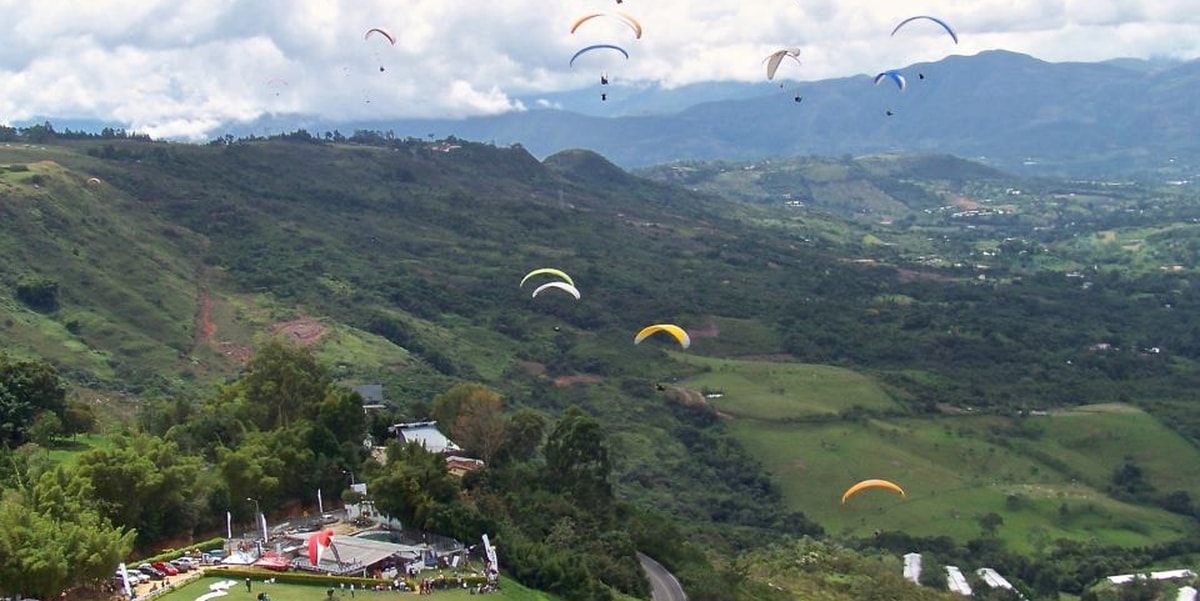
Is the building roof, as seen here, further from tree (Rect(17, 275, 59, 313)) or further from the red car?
tree (Rect(17, 275, 59, 313))

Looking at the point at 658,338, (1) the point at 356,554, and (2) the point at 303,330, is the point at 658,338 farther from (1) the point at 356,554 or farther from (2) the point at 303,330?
(1) the point at 356,554

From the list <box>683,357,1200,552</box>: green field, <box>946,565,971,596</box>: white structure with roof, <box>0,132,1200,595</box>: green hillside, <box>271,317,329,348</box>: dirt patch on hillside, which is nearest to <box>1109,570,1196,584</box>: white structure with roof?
<box>0,132,1200,595</box>: green hillside

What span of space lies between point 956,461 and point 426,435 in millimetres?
41786

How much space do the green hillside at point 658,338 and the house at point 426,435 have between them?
8.44 m

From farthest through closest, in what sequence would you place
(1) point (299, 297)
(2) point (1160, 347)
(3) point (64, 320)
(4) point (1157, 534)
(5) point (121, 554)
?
(2) point (1160, 347) → (1) point (299, 297) → (3) point (64, 320) → (4) point (1157, 534) → (5) point (121, 554)

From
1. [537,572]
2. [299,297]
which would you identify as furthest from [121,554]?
[299,297]

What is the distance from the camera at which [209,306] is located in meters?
102

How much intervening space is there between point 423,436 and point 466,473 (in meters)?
6.28

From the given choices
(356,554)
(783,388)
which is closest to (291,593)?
(356,554)

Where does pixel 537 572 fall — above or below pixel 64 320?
below

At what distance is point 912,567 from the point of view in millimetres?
65312

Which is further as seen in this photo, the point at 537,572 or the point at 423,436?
the point at 423,436

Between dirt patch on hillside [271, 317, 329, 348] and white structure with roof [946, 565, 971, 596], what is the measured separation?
163 ft

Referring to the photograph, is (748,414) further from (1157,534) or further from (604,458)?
(604,458)
